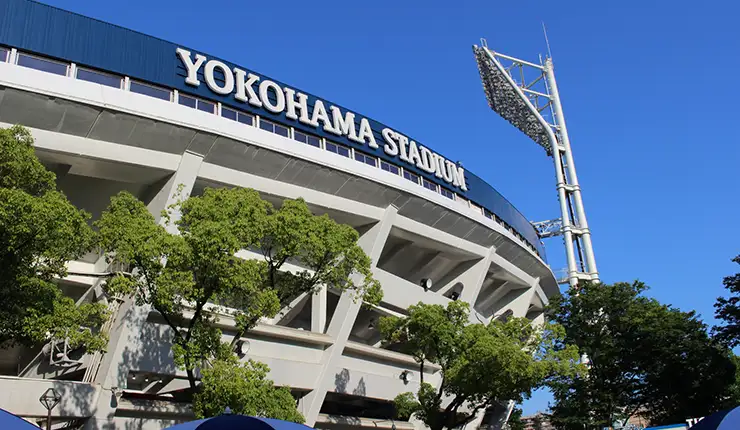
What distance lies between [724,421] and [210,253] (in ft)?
34.2

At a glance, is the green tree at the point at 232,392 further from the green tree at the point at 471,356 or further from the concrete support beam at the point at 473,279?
the concrete support beam at the point at 473,279

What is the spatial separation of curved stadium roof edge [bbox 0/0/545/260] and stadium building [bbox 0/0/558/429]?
0.05m

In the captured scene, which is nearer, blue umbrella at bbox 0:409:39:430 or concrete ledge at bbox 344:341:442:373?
blue umbrella at bbox 0:409:39:430

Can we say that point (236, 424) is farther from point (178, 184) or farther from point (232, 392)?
point (178, 184)

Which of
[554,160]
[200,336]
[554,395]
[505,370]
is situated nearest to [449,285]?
[554,395]

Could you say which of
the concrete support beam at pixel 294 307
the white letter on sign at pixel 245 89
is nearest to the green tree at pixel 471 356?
the concrete support beam at pixel 294 307

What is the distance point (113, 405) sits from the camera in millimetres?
19031

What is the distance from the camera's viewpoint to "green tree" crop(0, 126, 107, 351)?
490 inches

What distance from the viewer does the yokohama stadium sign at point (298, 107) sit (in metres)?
22.8

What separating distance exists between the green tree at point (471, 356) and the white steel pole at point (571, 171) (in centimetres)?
3109

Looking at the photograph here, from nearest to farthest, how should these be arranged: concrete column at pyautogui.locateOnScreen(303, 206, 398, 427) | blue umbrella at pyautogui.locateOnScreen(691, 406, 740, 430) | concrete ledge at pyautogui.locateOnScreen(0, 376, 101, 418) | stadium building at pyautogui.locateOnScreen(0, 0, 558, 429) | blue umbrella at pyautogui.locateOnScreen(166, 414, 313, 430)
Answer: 1. blue umbrella at pyautogui.locateOnScreen(166, 414, 313, 430)
2. blue umbrella at pyautogui.locateOnScreen(691, 406, 740, 430)
3. concrete ledge at pyautogui.locateOnScreen(0, 376, 101, 418)
4. stadium building at pyautogui.locateOnScreen(0, 0, 558, 429)
5. concrete column at pyautogui.locateOnScreen(303, 206, 398, 427)

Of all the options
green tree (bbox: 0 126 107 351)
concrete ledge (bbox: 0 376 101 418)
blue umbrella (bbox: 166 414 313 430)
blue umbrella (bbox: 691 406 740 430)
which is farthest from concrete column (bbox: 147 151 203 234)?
blue umbrella (bbox: 691 406 740 430)

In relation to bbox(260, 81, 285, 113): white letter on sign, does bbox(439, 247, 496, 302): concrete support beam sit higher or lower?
lower

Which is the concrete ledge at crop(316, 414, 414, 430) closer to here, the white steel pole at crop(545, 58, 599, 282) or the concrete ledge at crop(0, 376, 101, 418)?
the concrete ledge at crop(0, 376, 101, 418)
